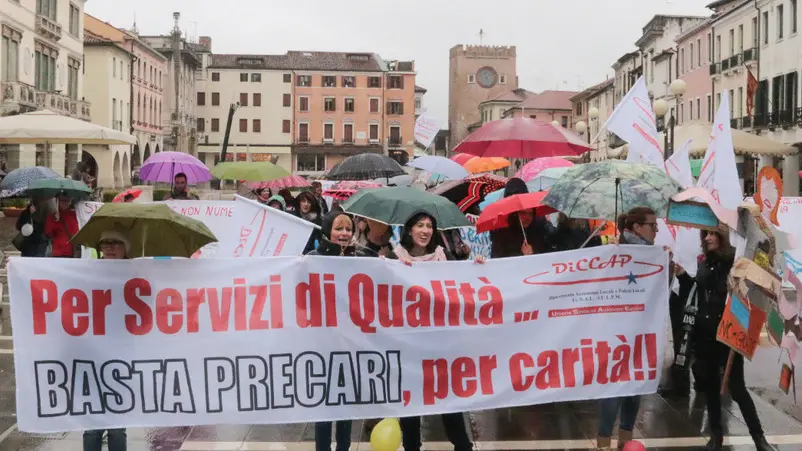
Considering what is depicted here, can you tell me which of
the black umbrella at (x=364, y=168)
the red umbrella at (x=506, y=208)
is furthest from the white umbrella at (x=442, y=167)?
the red umbrella at (x=506, y=208)

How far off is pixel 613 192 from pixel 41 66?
135 ft

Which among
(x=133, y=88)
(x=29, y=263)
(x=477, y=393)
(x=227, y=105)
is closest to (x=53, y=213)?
(x=29, y=263)

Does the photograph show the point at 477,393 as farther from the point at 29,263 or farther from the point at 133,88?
the point at 133,88

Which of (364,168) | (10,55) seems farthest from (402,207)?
(10,55)

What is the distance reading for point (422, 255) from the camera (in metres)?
5.92

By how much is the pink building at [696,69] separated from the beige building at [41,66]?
32477mm

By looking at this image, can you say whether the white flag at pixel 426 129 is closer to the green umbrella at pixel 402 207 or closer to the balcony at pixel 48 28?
the green umbrella at pixel 402 207

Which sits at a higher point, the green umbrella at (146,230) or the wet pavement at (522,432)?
the green umbrella at (146,230)

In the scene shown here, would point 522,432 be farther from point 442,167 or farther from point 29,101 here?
point 29,101

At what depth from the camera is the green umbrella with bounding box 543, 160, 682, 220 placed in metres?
6.76

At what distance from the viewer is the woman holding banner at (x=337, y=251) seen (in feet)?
18.8

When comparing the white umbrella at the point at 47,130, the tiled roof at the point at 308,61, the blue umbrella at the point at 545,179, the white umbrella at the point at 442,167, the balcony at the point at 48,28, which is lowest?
the blue umbrella at the point at 545,179

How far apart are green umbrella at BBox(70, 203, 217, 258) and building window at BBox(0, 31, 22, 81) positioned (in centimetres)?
3547

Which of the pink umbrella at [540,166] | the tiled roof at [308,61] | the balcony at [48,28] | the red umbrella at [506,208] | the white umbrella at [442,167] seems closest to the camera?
the red umbrella at [506,208]
